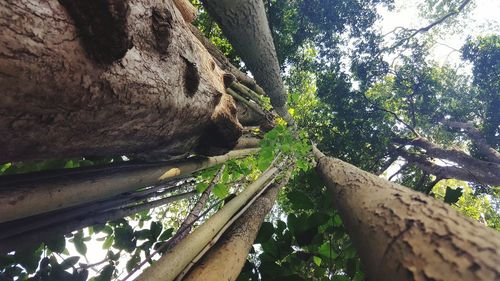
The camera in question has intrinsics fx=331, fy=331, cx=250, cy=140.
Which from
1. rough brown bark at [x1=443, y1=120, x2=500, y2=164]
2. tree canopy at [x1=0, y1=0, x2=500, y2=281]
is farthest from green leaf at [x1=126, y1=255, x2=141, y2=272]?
rough brown bark at [x1=443, y1=120, x2=500, y2=164]

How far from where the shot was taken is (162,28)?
1296 mm

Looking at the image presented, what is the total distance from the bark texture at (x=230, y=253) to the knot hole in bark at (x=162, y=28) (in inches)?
36.6

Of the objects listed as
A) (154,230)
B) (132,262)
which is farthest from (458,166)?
(132,262)

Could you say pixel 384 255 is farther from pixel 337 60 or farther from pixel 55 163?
pixel 337 60

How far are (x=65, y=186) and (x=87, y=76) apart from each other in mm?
714

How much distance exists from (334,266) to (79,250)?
2.00 meters

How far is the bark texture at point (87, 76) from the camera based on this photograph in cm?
78

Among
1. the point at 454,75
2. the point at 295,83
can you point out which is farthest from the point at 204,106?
the point at 454,75

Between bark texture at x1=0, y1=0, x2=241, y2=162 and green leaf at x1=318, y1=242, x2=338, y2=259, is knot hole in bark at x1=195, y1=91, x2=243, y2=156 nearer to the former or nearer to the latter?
bark texture at x1=0, y1=0, x2=241, y2=162

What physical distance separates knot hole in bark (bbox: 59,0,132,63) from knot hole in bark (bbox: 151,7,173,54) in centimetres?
32

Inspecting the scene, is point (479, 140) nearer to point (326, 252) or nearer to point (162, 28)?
point (326, 252)

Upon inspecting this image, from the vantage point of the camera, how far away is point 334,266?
219 centimetres

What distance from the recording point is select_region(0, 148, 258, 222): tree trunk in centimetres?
126

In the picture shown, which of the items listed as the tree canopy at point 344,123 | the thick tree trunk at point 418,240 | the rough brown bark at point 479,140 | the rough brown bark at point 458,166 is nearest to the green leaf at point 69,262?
the tree canopy at point 344,123
